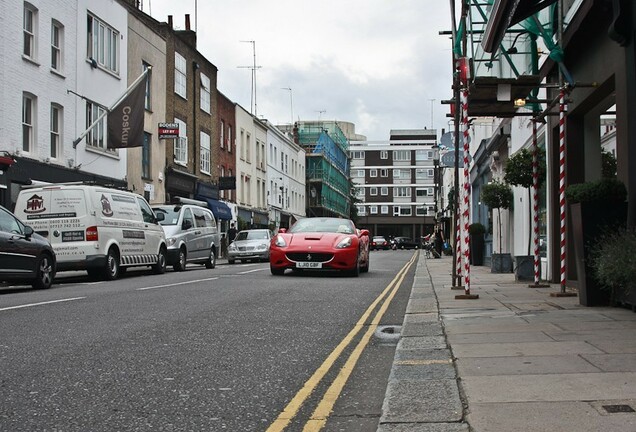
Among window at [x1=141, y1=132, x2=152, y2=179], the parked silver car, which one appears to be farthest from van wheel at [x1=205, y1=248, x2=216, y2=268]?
window at [x1=141, y1=132, x2=152, y2=179]

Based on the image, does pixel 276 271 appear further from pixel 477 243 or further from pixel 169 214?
pixel 477 243

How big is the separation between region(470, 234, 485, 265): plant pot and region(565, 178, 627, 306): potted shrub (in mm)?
16201

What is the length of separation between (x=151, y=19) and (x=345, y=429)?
3127cm

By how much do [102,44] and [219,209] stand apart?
1505 centimetres

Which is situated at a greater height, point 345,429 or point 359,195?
point 359,195

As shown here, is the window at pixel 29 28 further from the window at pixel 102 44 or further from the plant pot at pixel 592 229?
the plant pot at pixel 592 229

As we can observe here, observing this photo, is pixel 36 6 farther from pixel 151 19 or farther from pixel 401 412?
pixel 401 412

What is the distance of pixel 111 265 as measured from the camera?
15.8 metres

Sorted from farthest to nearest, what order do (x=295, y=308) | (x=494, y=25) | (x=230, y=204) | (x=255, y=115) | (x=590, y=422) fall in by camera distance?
(x=255, y=115)
(x=230, y=204)
(x=295, y=308)
(x=494, y=25)
(x=590, y=422)

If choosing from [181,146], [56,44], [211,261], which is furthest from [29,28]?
[181,146]

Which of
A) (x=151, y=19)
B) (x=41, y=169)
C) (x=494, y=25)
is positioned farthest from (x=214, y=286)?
(x=151, y=19)

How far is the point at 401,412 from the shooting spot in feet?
12.9

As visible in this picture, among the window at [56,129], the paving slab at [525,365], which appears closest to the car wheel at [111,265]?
the window at [56,129]

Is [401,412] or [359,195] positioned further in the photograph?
[359,195]
